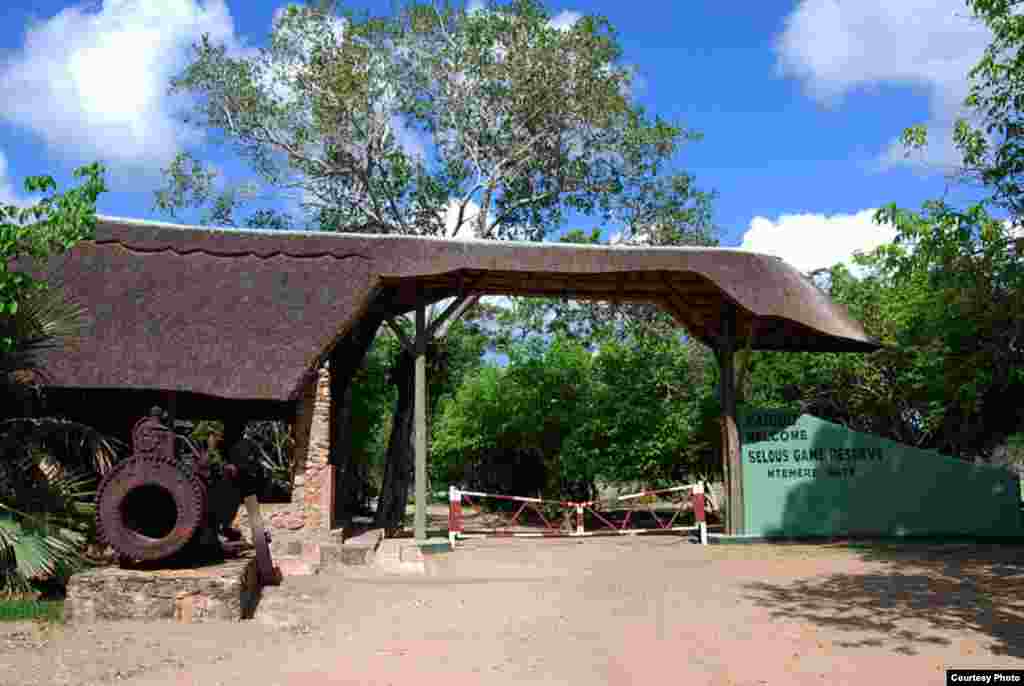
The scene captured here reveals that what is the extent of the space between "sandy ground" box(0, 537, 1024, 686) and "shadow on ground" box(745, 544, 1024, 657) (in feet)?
0.09

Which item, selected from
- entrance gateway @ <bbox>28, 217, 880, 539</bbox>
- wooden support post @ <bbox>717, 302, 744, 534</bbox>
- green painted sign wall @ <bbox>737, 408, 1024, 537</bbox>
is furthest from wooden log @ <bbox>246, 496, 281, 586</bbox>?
green painted sign wall @ <bbox>737, 408, 1024, 537</bbox>

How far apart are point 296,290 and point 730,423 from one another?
6.57 meters

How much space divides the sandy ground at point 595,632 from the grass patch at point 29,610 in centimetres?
31

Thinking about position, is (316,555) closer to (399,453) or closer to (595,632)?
(595,632)

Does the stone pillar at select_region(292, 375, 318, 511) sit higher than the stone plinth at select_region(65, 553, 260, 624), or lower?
higher

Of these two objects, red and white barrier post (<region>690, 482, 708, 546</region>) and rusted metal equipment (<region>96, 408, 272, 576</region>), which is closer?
rusted metal equipment (<region>96, 408, 272, 576</region>)

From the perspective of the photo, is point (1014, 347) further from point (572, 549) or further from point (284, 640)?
point (284, 640)

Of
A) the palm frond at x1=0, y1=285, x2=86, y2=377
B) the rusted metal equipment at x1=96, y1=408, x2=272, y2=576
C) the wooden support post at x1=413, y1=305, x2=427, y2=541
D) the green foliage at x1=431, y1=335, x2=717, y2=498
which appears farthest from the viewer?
the green foliage at x1=431, y1=335, x2=717, y2=498

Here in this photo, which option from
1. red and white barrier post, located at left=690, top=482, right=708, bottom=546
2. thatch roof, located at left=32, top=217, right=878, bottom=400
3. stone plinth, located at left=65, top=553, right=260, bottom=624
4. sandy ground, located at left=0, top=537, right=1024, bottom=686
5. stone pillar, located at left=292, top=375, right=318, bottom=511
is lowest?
sandy ground, located at left=0, top=537, right=1024, bottom=686

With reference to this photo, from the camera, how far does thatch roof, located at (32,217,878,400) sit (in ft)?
35.1

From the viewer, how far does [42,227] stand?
8789 millimetres

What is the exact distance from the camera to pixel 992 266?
1102cm

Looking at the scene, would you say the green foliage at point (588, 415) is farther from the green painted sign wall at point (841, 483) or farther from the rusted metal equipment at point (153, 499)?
the rusted metal equipment at point (153, 499)

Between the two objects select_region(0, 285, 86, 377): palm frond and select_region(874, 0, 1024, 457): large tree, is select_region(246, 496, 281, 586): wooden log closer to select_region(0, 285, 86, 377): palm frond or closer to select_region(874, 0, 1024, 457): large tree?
select_region(0, 285, 86, 377): palm frond
